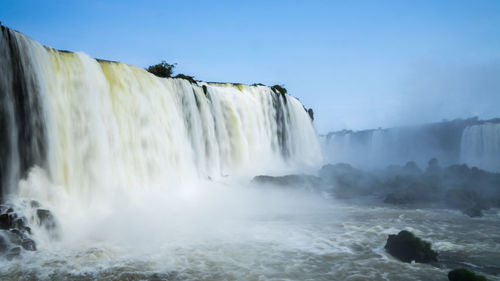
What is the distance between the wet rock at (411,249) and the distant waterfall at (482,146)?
29023mm

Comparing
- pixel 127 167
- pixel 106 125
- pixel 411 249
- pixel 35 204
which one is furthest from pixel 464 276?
pixel 106 125

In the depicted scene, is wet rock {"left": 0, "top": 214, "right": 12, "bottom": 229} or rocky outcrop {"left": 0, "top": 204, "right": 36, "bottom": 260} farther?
wet rock {"left": 0, "top": 214, "right": 12, "bottom": 229}

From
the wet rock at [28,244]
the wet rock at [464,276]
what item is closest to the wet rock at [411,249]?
the wet rock at [464,276]

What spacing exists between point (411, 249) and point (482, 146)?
106 feet

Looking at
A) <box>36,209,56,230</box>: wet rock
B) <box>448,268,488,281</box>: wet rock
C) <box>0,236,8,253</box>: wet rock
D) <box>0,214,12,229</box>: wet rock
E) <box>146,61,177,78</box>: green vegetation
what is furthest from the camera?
<box>146,61,177,78</box>: green vegetation

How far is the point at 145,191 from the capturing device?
42.1 ft

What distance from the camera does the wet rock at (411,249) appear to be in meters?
7.15

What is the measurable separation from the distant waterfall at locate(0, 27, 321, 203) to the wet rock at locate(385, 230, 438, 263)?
851cm

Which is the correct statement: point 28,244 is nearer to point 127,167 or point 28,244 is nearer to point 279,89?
point 127,167

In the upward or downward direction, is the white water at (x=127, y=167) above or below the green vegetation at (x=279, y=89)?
below

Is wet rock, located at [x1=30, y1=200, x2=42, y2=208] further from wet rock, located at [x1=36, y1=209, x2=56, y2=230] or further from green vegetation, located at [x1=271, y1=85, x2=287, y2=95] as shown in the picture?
green vegetation, located at [x1=271, y1=85, x2=287, y2=95]

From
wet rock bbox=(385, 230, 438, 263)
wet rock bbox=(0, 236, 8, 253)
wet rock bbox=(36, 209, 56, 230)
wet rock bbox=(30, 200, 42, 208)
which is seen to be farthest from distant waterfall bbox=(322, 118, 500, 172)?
wet rock bbox=(0, 236, 8, 253)

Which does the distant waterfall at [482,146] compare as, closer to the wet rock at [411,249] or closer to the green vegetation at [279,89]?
the green vegetation at [279,89]

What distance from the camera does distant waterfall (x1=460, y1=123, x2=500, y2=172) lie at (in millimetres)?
32188
